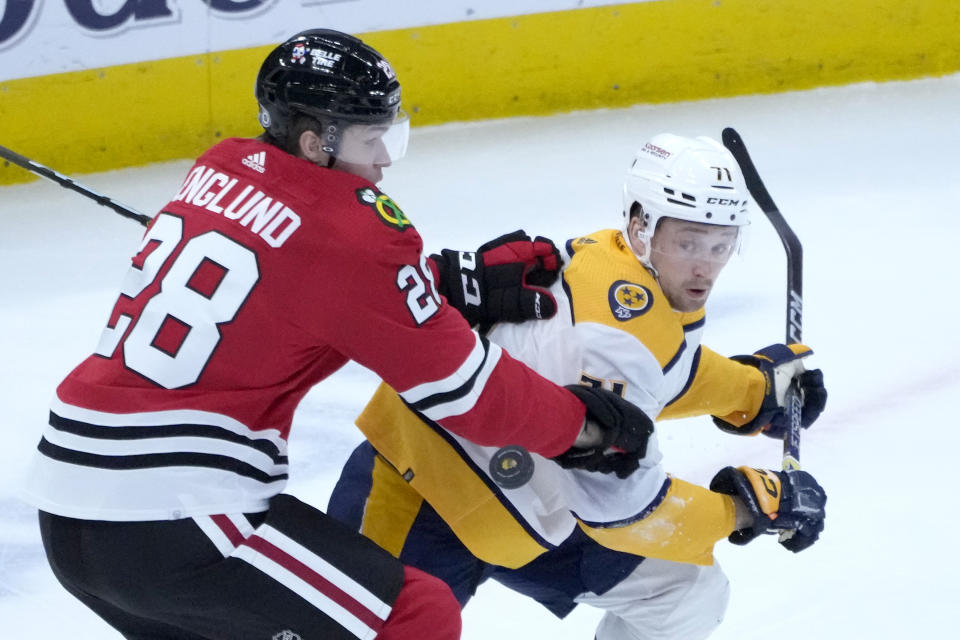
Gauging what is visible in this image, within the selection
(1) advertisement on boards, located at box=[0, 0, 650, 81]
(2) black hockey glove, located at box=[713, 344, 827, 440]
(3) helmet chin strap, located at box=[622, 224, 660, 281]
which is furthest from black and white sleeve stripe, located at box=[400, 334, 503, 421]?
(1) advertisement on boards, located at box=[0, 0, 650, 81]

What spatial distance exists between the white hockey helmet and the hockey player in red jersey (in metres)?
0.44

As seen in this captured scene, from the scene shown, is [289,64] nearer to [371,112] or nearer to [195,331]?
[371,112]

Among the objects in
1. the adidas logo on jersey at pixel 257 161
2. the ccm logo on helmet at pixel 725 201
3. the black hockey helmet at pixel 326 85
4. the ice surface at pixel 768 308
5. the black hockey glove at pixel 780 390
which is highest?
the black hockey helmet at pixel 326 85

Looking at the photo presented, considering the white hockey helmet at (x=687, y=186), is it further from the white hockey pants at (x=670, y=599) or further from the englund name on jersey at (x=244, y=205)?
the englund name on jersey at (x=244, y=205)

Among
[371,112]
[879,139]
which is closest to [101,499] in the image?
[371,112]

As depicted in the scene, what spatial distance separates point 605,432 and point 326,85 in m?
0.60

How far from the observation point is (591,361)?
1.86 meters

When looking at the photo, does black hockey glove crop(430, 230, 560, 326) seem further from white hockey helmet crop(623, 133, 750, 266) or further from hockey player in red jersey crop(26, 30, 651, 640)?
hockey player in red jersey crop(26, 30, 651, 640)

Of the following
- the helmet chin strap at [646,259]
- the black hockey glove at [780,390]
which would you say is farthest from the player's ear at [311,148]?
the black hockey glove at [780,390]

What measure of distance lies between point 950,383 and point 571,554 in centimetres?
156

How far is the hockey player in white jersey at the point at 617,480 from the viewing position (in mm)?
1908

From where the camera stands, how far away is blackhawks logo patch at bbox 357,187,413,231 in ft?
5.24

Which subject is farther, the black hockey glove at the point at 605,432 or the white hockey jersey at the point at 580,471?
the white hockey jersey at the point at 580,471

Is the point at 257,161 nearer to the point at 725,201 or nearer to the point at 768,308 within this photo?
the point at 725,201
